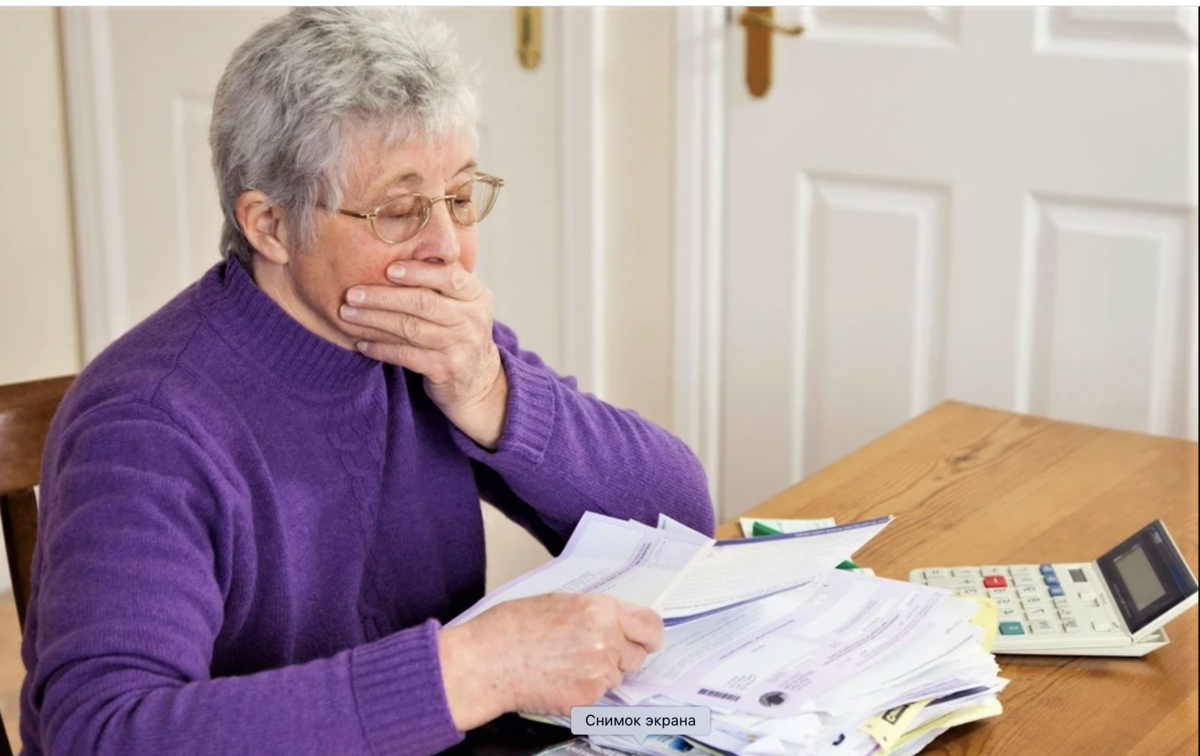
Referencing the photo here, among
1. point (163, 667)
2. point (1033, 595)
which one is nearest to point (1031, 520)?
point (1033, 595)

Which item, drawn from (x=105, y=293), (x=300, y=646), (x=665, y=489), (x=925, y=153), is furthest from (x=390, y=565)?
(x=105, y=293)

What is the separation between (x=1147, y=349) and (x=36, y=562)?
5.69ft

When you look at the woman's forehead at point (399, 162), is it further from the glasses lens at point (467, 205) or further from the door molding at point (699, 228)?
the door molding at point (699, 228)

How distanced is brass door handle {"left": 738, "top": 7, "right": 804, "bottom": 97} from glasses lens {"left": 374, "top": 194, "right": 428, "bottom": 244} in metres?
1.46

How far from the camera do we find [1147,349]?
2.36 m

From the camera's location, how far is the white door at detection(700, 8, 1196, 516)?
2.31 metres

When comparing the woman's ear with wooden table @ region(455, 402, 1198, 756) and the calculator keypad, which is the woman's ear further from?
the calculator keypad

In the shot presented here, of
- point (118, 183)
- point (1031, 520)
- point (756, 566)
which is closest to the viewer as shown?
point (756, 566)

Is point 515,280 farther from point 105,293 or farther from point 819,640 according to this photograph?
point 819,640

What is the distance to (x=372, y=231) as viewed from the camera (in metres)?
1.24

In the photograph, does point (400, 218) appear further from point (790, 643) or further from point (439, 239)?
point (790, 643)

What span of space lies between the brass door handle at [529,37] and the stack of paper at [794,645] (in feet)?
5.56

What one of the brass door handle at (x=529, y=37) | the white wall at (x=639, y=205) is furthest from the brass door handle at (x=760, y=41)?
the brass door handle at (x=529, y=37)

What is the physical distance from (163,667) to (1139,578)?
2.66 ft
